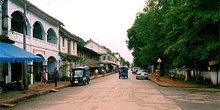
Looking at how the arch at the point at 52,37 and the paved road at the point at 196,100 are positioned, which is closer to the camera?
the paved road at the point at 196,100

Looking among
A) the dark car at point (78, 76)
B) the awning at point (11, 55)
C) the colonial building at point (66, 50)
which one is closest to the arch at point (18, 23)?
the awning at point (11, 55)

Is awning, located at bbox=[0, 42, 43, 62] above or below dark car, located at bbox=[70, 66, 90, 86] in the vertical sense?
above

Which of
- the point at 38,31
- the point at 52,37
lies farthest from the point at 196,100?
the point at 52,37

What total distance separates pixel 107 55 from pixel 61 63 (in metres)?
72.9

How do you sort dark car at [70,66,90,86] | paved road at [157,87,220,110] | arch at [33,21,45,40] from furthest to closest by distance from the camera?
arch at [33,21,45,40] < dark car at [70,66,90,86] < paved road at [157,87,220,110]

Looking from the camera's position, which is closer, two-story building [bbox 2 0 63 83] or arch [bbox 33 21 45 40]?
two-story building [bbox 2 0 63 83]

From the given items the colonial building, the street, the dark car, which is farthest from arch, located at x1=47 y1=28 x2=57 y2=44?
the street

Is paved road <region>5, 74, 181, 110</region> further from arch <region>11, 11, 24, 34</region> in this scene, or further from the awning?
arch <region>11, 11, 24, 34</region>

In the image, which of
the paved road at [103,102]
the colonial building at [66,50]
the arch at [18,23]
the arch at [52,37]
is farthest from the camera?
the colonial building at [66,50]

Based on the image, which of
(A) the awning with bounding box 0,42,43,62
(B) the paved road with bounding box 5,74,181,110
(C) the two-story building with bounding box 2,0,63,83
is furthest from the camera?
(C) the two-story building with bounding box 2,0,63,83

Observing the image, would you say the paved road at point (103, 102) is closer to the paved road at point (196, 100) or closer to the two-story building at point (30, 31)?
the paved road at point (196, 100)

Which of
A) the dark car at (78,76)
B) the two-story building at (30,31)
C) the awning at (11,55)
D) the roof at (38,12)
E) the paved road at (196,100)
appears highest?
the roof at (38,12)

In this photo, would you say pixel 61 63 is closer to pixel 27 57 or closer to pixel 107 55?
pixel 27 57

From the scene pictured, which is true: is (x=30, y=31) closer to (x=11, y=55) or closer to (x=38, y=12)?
(x=38, y=12)
